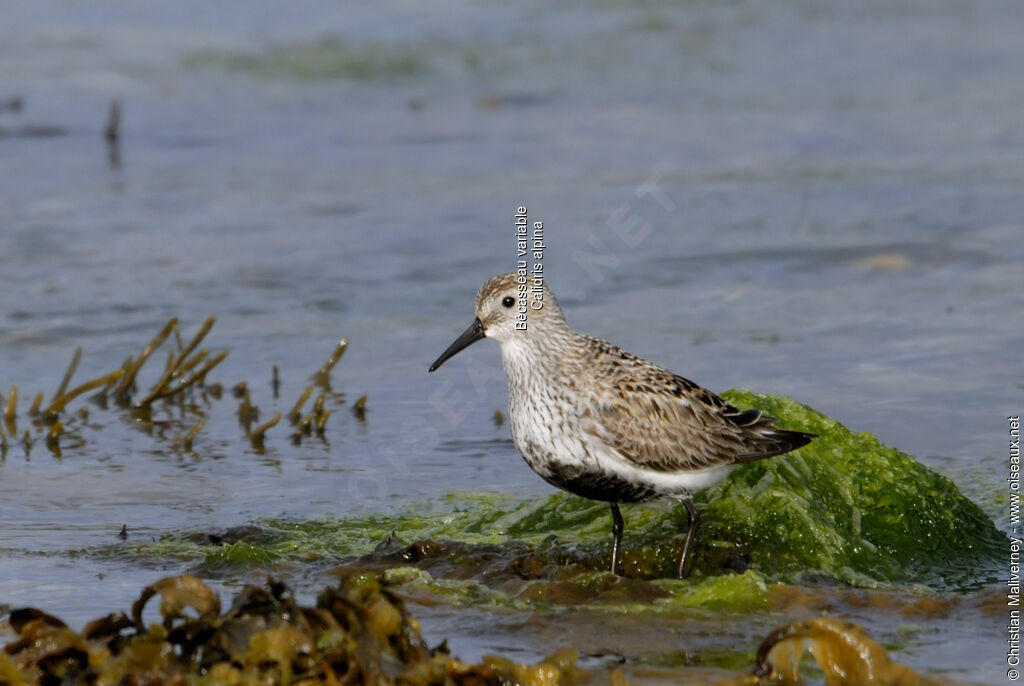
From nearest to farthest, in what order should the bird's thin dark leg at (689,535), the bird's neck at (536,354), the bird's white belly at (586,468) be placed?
the bird's white belly at (586,468) < the bird's thin dark leg at (689,535) < the bird's neck at (536,354)

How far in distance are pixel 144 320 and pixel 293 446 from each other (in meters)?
2.45

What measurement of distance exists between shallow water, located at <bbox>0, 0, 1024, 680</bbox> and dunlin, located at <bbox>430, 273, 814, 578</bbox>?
2.35 ft

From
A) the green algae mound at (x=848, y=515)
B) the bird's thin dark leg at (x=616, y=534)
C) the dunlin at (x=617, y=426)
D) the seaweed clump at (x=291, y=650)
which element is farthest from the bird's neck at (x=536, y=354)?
the seaweed clump at (x=291, y=650)

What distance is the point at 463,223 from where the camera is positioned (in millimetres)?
10938

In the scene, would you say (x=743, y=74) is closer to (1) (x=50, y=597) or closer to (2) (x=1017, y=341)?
(2) (x=1017, y=341)

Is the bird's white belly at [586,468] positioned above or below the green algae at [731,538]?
above

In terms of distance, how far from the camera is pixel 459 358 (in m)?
8.23

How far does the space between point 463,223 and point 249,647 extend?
7419mm

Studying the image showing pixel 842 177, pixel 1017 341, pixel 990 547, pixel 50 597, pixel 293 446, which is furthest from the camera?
pixel 842 177

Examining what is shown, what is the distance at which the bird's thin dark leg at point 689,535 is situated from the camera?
5047mm

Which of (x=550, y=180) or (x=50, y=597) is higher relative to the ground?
(x=550, y=180)

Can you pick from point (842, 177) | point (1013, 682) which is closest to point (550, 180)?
point (842, 177)

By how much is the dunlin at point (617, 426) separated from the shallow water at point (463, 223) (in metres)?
0.72

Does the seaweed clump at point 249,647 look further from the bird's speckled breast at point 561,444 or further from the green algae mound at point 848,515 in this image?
the green algae mound at point 848,515
